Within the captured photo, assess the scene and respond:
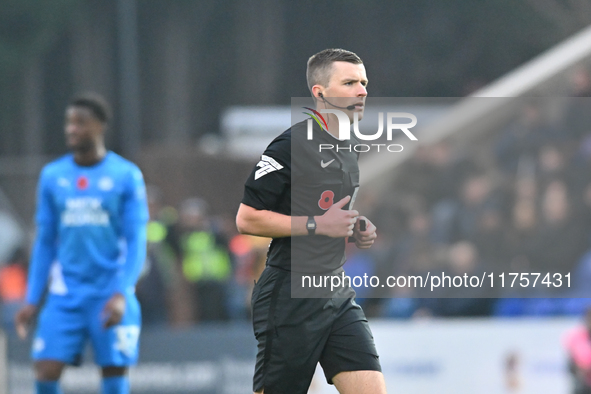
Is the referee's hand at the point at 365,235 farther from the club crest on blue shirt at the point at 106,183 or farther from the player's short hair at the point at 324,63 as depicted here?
the club crest on blue shirt at the point at 106,183

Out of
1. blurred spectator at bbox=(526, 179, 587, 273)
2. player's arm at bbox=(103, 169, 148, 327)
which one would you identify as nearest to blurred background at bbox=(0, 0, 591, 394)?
blurred spectator at bbox=(526, 179, 587, 273)

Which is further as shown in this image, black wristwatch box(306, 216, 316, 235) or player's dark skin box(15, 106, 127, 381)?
player's dark skin box(15, 106, 127, 381)

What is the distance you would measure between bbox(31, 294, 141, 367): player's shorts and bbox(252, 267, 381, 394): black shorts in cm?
205

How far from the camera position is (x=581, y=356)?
8.90 m

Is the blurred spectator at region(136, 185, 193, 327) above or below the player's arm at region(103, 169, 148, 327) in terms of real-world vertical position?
above

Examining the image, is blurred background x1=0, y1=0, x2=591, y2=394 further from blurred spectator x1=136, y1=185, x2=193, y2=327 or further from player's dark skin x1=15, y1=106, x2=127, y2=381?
player's dark skin x1=15, y1=106, x2=127, y2=381

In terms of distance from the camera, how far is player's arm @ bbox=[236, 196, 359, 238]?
4.37 m

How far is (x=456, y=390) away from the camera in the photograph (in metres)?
9.24

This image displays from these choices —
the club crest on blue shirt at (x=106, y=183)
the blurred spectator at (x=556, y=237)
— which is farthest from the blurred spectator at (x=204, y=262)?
the club crest on blue shirt at (x=106, y=183)

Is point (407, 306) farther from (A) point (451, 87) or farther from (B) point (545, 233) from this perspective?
(A) point (451, 87)

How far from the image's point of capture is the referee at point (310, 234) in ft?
14.5

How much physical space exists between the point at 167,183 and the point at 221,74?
13.4 m

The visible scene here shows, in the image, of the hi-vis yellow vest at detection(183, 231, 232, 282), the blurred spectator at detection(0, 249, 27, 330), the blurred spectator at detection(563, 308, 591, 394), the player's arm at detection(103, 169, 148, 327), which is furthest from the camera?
the blurred spectator at detection(0, 249, 27, 330)

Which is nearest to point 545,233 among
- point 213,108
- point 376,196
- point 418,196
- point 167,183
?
point 418,196
